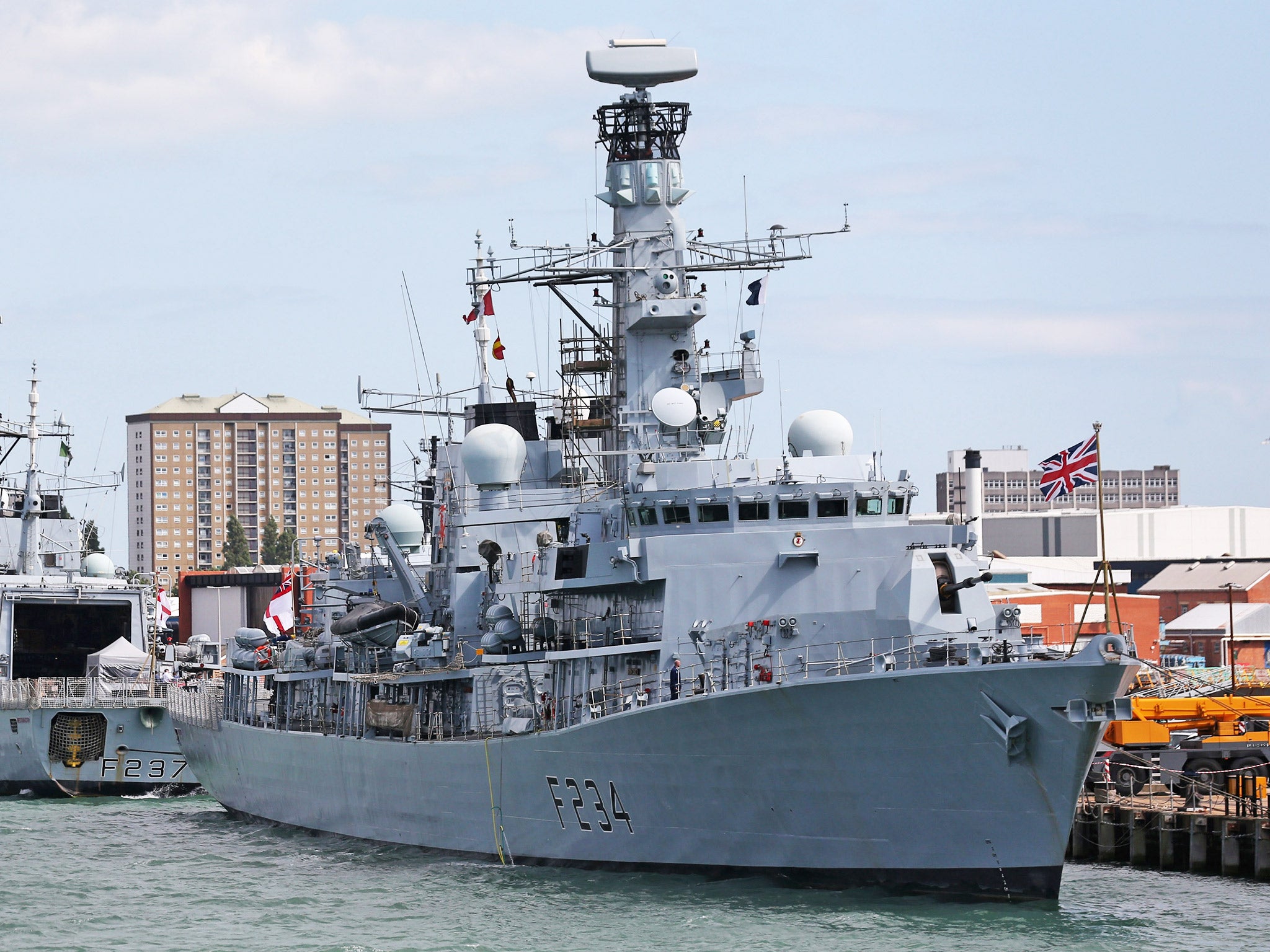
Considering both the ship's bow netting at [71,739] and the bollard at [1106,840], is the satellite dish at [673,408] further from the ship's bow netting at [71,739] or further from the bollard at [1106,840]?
the ship's bow netting at [71,739]

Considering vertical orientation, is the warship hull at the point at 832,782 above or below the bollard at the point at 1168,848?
above

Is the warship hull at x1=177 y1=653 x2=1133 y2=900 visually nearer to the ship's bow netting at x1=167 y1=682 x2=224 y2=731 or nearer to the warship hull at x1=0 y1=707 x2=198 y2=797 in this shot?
the ship's bow netting at x1=167 y1=682 x2=224 y2=731

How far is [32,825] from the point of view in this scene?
33500 millimetres

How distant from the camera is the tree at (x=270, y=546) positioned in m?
115

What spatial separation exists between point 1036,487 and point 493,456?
126 metres

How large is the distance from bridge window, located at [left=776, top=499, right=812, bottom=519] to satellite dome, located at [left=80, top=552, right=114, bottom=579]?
3196 cm

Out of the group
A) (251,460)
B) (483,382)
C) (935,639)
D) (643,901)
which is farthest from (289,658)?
(251,460)

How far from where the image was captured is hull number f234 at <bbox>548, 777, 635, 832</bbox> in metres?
22.9

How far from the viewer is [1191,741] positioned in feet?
94.9

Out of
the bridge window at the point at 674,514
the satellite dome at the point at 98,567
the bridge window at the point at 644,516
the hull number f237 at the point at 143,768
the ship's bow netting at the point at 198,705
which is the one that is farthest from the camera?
the satellite dome at the point at 98,567

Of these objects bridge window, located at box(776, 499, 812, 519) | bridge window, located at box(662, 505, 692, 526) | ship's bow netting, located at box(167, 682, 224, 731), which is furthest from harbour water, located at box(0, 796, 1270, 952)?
ship's bow netting, located at box(167, 682, 224, 731)

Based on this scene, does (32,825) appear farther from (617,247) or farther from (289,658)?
(617,247)

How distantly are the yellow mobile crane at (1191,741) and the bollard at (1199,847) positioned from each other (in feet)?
6.03

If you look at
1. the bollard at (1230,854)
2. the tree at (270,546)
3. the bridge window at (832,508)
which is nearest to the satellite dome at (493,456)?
the bridge window at (832,508)
